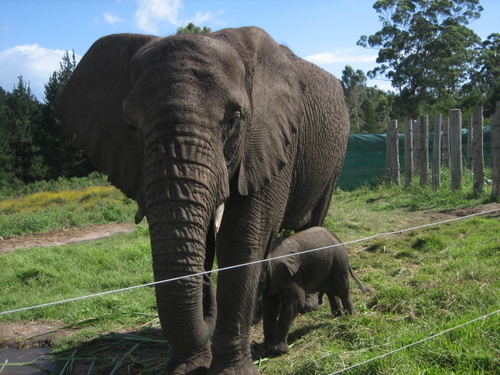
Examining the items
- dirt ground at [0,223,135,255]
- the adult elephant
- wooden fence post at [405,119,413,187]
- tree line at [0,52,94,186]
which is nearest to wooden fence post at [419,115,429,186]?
wooden fence post at [405,119,413,187]

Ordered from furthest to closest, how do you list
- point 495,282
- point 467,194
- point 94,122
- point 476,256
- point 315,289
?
point 467,194
point 476,256
point 495,282
point 315,289
point 94,122

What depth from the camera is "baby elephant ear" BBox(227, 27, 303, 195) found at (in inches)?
133

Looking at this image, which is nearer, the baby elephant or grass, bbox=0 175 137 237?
the baby elephant

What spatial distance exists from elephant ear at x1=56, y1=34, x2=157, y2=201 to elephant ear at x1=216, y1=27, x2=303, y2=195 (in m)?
0.65

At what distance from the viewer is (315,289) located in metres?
4.82

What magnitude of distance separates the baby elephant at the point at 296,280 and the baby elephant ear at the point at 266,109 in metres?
1.02

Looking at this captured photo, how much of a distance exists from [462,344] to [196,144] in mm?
2212

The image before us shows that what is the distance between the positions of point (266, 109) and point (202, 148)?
0.80 metres

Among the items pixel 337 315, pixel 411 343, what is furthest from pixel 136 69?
pixel 337 315

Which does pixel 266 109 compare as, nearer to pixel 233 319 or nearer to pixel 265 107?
pixel 265 107

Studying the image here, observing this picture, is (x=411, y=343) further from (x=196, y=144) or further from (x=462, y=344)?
(x=196, y=144)

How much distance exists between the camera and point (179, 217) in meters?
2.66

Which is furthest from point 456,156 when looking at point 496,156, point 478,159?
point 496,156

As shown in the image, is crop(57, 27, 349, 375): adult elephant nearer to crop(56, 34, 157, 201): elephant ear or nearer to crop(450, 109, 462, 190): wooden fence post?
crop(56, 34, 157, 201): elephant ear
